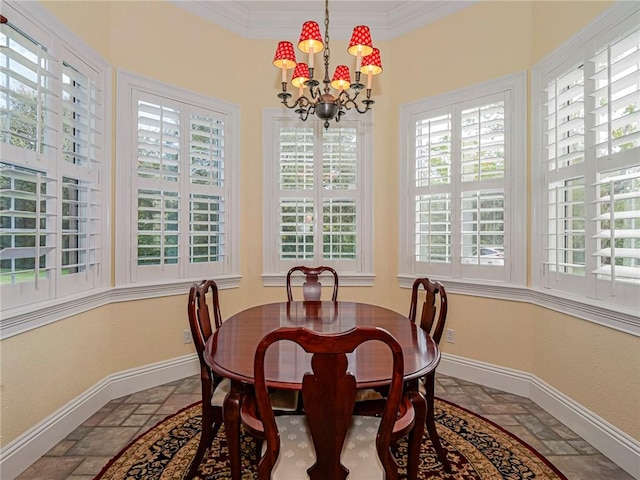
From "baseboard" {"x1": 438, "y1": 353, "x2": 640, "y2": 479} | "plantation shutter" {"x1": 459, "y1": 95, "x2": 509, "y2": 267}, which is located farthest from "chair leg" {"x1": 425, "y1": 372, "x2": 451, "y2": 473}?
"plantation shutter" {"x1": 459, "y1": 95, "x2": 509, "y2": 267}

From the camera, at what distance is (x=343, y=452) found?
1.23 meters

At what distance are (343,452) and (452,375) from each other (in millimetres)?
2145

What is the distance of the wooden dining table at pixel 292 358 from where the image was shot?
1283 mm

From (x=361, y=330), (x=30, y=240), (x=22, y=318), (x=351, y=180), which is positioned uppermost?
(x=351, y=180)

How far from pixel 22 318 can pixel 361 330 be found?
6.39ft

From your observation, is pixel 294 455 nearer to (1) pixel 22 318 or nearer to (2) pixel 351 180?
(1) pixel 22 318

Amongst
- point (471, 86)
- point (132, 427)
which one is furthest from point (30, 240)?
point (471, 86)

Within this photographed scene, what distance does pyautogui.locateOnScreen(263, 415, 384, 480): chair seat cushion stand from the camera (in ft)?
3.79

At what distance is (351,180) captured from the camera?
3449 millimetres

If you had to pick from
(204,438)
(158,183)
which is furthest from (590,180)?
(158,183)

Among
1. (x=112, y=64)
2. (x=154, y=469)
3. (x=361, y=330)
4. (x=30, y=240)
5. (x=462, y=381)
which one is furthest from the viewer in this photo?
(x=462, y=381)

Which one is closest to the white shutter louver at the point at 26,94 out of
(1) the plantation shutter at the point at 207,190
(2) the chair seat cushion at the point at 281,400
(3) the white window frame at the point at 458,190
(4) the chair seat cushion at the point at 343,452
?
(1) the plantation shutter at the point at 207,190

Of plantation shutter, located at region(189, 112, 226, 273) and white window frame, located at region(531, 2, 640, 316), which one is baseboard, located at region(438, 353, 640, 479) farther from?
plantation shutter, located at region(189, 112, 226, 273)

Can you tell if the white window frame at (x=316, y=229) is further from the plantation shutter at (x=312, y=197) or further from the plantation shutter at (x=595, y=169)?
the plantation shutter at (x=595, y=169)
